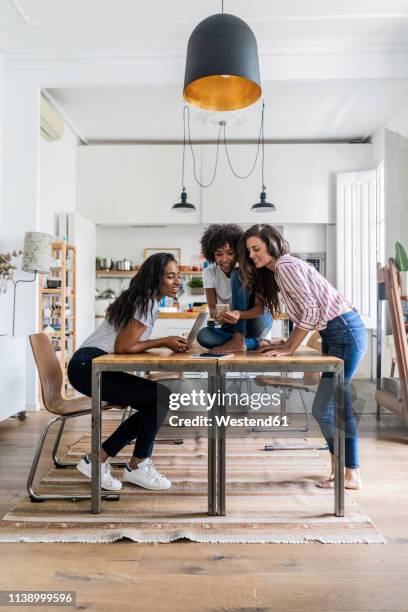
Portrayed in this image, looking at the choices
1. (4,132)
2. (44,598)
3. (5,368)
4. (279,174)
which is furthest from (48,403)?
(279,174)

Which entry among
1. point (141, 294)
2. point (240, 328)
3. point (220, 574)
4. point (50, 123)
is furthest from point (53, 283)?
point (220, 574)

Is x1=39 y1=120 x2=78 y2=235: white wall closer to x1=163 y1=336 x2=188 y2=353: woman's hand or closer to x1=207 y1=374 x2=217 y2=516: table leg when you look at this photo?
x1=163 y1=336 x2=188 y2=353: woman's hand

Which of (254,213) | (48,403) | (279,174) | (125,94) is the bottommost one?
(48,403)

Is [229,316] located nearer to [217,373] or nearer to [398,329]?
[217,373]

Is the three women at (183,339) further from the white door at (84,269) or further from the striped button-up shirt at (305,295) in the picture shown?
the white door at (84,269)

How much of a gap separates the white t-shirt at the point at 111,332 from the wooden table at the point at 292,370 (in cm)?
46

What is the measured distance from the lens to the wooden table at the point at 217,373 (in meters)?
2.15

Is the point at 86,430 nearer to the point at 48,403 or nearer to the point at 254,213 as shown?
the point at 48,403

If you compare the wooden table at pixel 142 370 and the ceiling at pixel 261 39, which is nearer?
the wooden table at pixel 142 370

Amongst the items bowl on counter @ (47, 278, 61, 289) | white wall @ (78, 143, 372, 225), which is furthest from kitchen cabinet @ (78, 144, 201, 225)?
bowl on counter @ (47, 278, 61, 289)

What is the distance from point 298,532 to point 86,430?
7.52 feet

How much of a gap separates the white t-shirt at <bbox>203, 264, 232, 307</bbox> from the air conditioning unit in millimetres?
3227

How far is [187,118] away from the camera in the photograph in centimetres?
648

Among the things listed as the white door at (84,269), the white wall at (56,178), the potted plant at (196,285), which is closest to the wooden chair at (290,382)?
the white door at (84,269)
